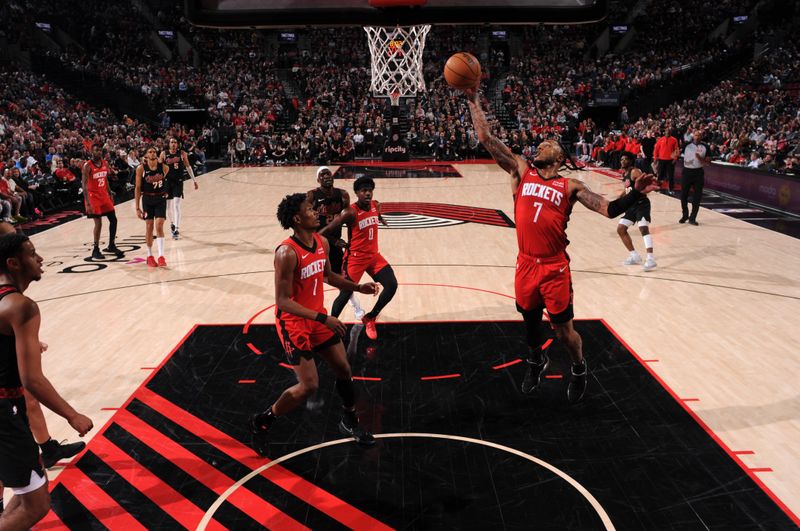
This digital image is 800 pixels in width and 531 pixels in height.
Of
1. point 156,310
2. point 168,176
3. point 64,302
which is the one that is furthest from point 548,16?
point 168,176

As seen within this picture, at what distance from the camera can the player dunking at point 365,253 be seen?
639cm

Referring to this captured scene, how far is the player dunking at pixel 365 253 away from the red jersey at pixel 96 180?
4985mm

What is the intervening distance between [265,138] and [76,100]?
7.96 metres

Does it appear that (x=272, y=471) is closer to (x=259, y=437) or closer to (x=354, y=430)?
(x=259, y=437)

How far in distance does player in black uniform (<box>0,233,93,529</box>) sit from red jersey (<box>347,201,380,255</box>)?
3.60 meters

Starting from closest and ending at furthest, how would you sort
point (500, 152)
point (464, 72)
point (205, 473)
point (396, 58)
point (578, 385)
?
point (205, 473), point (500, 152), point (578, 385), point (464, 72), point (396, 58)

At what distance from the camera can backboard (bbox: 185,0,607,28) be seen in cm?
565

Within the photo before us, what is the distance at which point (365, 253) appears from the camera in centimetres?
660

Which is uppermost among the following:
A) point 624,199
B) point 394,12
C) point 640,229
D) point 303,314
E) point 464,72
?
point 394,12

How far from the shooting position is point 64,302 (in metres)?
8.04

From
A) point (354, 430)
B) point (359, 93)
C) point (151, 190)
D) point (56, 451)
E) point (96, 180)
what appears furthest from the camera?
point (359, 93)

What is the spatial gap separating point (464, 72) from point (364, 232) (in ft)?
6.33

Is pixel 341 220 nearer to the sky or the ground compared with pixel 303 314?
nearer to the sky

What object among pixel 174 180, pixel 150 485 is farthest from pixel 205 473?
pixel 174 180
